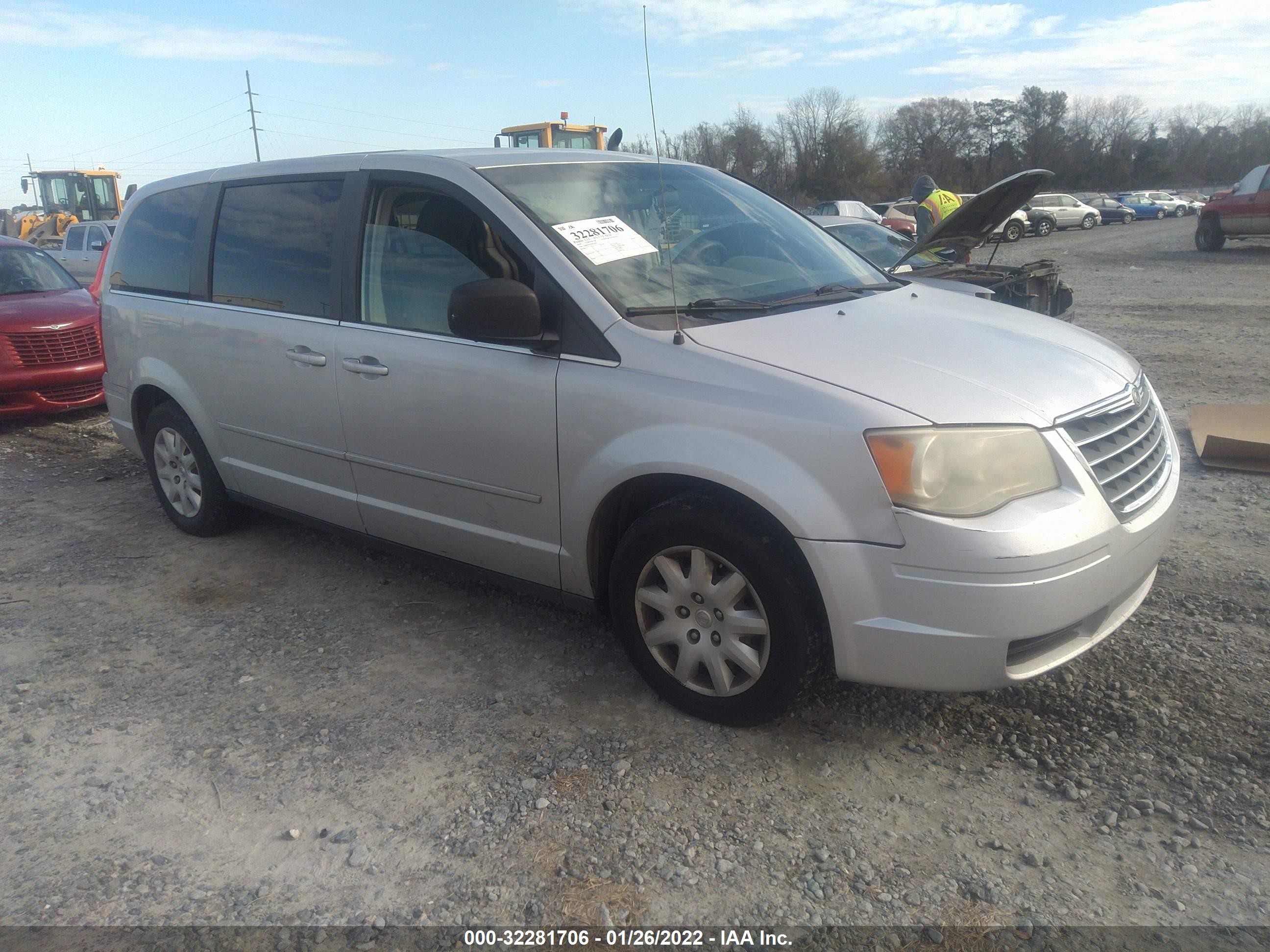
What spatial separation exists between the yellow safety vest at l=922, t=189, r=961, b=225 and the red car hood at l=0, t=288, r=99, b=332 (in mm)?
8506

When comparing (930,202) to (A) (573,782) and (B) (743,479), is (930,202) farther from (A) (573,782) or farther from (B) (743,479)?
(A) (573,782)

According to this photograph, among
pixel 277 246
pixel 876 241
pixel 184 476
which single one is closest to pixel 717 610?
pixel 277 246

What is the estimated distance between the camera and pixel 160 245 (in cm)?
466

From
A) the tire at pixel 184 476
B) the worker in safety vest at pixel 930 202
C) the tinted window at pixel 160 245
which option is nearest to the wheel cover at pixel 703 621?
the tire at pixel 184 476

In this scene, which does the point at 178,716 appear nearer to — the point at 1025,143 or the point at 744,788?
the point at 744,788

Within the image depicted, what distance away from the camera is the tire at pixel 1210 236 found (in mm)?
20266

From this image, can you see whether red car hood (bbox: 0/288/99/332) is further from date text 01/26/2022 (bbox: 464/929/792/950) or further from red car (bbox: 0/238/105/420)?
date text 01/26/2022 (bbox: 464/929/792/950)

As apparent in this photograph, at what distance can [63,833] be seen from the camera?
101 inches

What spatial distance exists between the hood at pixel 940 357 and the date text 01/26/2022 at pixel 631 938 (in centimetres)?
136

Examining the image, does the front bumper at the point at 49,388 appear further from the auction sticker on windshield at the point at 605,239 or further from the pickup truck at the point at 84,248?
the pickup truck at the point at 84,248

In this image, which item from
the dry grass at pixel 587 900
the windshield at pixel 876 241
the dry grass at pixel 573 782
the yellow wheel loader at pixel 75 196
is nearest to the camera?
the dry grass at pixel 587 900

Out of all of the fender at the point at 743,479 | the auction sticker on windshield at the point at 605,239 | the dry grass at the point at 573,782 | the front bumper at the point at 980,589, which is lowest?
the dry grass at the point at 573,782

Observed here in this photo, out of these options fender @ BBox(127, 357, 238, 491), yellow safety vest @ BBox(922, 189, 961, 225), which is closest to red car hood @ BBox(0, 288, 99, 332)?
fender @ BBox(127, 357, 238, 491)

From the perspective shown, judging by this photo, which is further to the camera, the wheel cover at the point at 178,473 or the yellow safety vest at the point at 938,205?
the yellow safety vest at the point at 938,205
